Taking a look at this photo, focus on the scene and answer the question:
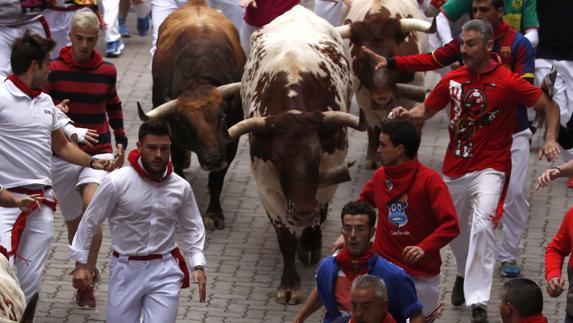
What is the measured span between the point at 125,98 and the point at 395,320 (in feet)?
29.8

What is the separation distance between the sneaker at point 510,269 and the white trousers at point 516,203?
34mm

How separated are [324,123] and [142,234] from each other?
2572mm

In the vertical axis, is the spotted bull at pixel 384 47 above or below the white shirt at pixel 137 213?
below

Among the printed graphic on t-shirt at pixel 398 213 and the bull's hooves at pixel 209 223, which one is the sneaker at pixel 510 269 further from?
the bull's hooves at pixel 209 223

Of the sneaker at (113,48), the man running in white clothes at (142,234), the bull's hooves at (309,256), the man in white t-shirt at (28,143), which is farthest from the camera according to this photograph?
the sneaker at (113,48)

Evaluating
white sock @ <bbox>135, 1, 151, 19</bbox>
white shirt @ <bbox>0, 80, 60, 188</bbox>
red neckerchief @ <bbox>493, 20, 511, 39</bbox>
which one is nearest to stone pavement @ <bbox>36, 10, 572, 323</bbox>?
white shirt @ <bbox>0, 80, 60, 188</bbox>

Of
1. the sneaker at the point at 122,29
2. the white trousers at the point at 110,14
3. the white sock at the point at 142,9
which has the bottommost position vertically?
the sneaker at the point at 122,29

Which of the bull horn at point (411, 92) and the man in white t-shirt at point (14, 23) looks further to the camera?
the bull horn at point (411, 92)

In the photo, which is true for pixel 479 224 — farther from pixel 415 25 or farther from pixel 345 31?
pixel 345 31


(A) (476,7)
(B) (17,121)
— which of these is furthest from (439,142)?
(B) (17,121)

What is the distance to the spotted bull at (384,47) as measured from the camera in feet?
46.6

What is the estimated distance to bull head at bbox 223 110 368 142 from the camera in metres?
12.0

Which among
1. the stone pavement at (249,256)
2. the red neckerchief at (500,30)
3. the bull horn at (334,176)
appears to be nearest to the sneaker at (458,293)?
the stone pavement at (249,256)

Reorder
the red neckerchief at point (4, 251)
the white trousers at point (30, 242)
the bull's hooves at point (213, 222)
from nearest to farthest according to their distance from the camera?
the red neckerchief at point (4, 251) < the white trousers at point (30, 242) < the bull's hooves at point (213, 222)
